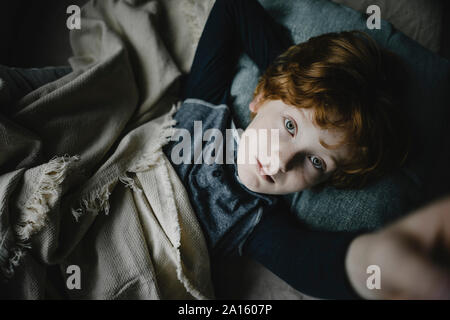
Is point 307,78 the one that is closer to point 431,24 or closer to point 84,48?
point 431,24

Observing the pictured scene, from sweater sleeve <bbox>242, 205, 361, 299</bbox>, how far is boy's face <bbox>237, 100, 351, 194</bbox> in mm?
114

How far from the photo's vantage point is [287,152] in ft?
1.82

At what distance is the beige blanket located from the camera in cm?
53

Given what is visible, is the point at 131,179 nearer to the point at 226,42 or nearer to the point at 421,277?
the point at 226,42

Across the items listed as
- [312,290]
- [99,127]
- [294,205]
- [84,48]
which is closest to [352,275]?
[312,290]

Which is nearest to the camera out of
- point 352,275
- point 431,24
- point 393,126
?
point 352,275

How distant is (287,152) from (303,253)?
9.1 inches

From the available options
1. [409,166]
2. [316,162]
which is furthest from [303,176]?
[409,166]

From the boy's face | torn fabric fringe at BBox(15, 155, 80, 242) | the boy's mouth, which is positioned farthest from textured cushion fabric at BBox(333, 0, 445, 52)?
torn fabric fringe at BBox(15, 155, 80, 242)

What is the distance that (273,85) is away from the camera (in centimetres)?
65

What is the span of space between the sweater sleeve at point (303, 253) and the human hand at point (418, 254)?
137mm

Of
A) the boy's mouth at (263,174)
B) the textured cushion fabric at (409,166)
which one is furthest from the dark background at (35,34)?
the boy's mouth at (263,174)

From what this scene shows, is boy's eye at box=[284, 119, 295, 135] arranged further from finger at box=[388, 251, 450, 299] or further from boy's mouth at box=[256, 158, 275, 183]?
finger at box=[388, 251, 450, 299]

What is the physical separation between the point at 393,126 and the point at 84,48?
2.67 feet
